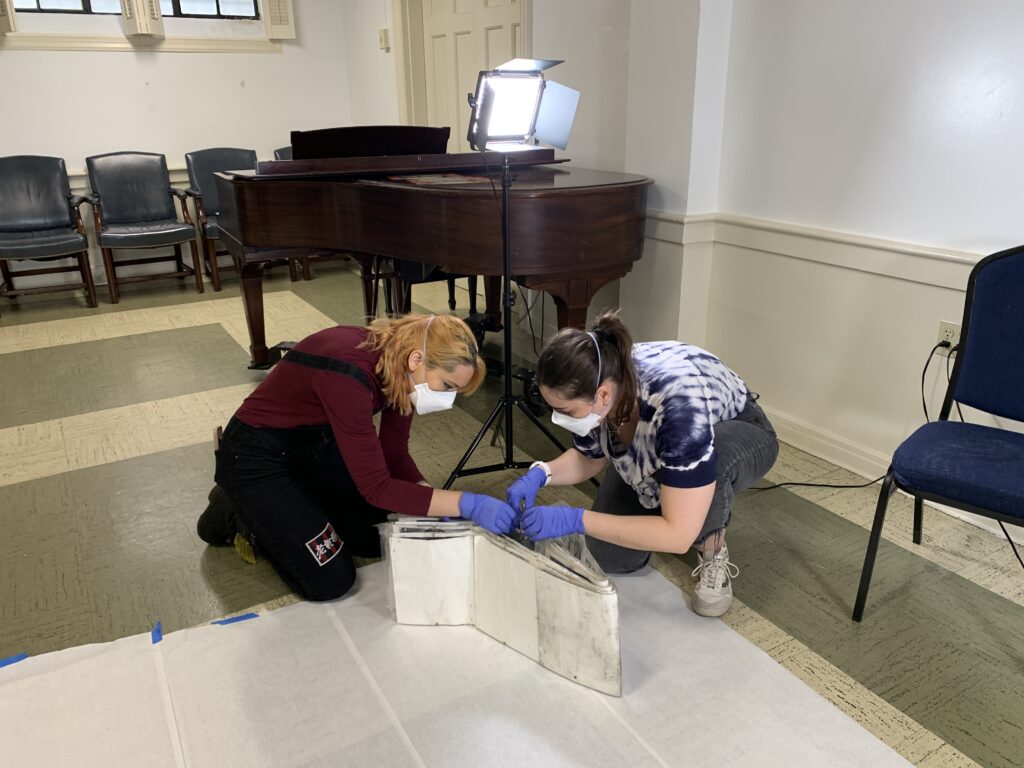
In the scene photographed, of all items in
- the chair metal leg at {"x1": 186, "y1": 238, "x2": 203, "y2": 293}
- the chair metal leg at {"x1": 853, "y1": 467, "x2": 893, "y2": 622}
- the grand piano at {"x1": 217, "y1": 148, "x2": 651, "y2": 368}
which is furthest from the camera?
the chair metal leg at {"x1": 186, "y1": 238, "x2": 203, "y2": 293}

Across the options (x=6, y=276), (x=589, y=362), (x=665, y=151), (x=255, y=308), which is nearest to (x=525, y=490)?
(x=589, y=362)

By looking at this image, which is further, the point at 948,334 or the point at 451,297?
the point at 451,297

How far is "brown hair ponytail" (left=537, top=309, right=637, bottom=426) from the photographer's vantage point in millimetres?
1444

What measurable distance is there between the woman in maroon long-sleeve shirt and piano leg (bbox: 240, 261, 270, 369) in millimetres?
1437

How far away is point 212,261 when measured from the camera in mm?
4762

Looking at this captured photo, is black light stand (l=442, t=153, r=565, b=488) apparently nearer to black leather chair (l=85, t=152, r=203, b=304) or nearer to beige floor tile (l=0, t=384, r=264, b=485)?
beige floor tile (l=0, t=384, r=264, b=485)

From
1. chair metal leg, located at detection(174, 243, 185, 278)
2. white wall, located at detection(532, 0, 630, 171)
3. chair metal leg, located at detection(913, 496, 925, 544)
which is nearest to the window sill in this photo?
chair metal leg, located at detection(174, 243, 185, 278)

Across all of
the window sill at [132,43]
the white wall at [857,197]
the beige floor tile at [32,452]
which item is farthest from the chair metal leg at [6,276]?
the white wall at [857,197]

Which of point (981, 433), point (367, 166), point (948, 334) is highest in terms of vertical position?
point (367, 166)

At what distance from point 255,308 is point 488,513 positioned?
2076 millimetres

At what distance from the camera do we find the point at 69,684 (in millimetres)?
1561

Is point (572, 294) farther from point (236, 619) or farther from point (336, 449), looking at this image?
point (236, 619)

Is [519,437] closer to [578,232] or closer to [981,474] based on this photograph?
[578,232]

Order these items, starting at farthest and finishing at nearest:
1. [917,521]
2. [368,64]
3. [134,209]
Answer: [368,64], [134,209], [917,521]
